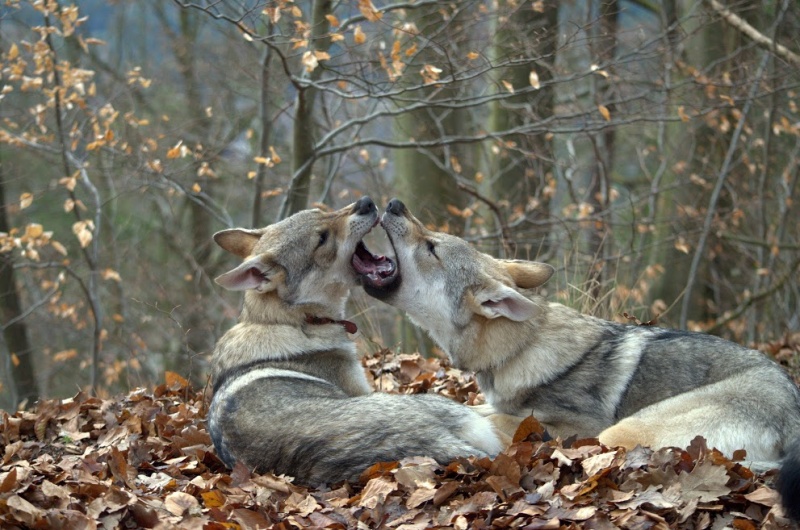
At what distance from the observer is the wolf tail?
3875 mm

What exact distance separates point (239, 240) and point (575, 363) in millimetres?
2865

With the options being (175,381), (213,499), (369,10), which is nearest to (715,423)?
(213,499)

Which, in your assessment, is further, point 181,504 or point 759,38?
point 759,38

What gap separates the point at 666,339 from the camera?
595 centimetres

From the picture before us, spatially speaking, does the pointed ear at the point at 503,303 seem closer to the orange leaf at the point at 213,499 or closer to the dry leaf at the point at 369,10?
the orange leaf at the point at 213,499

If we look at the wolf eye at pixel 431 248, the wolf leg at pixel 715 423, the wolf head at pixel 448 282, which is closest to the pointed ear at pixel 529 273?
the wolf head at pixel 448 282

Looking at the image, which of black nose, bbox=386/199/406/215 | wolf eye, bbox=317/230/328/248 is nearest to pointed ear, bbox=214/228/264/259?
wolf eye, bbox=317/230/328/248

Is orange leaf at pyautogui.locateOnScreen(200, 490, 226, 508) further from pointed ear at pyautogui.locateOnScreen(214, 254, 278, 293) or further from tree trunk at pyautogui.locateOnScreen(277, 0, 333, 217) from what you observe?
tree trunk at pyautogui.locateOnScreen(277, 0, 333, 217)

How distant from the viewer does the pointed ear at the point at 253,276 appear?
616cm

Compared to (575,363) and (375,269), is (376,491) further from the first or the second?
→ (375,269)

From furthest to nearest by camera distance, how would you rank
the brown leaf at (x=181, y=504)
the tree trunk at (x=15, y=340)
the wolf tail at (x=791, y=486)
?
the tree trunk at (x=15, y=340), the brown leaf at (x=181, y=504), the wolf tail at (x=791, y=486)

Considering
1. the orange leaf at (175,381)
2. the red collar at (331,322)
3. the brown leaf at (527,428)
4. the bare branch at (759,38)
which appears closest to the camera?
the brown leaf at (527,428)

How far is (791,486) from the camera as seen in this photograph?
12.8 feet

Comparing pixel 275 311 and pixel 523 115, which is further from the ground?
pixel 523 115
